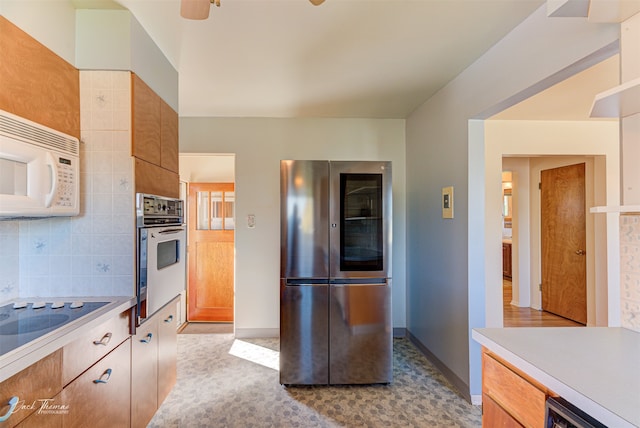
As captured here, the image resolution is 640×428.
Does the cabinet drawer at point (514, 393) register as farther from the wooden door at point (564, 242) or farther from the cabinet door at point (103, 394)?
the wooden door at point (564, 242)

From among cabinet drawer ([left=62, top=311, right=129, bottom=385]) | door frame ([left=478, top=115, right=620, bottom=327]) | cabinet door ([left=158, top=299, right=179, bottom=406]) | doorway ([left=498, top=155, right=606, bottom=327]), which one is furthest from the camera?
doorway ([left=498, top=155, right=606, bottom=327])

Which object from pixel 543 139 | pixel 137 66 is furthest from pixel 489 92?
pixel 137 66

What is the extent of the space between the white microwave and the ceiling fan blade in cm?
81

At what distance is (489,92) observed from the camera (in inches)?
76.6

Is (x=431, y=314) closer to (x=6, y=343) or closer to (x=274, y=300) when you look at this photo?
(x=274, y=300)

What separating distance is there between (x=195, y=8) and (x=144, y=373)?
1.94 meters

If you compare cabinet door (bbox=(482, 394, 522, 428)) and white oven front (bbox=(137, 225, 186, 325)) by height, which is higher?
white oven front (bbox=(137, 225, 186, 325))

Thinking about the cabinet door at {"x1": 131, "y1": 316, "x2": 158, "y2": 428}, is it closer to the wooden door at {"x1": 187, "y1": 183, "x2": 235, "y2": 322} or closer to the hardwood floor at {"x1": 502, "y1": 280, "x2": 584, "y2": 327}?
the wooden door at {"x1": 187, "y1": 183, "x2": 235, "y2": 322}

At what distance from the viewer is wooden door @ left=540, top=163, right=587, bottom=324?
365 centimetres

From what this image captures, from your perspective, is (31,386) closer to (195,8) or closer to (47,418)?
(47,418)

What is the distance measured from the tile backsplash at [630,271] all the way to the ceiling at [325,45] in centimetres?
121

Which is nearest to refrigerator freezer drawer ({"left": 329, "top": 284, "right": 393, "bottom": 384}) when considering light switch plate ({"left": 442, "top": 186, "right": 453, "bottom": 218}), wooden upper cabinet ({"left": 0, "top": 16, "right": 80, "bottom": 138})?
light switch plate ({"left": 442, "top": 186, "right": 453, "bottom": 218})

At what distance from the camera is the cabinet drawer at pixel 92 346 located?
3.72ft

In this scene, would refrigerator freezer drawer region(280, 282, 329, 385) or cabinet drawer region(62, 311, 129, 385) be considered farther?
refrigerator freezer drawer region(280, 282, 329, 385)
